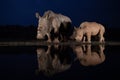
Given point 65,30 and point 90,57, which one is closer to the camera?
point 90,57

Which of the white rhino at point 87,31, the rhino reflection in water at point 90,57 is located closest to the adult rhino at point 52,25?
the white rhino at point 87,31

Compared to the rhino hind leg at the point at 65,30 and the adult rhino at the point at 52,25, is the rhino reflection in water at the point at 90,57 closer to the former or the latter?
the adult rhino at the point at 52,25

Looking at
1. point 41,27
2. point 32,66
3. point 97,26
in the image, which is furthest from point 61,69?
point 97,26

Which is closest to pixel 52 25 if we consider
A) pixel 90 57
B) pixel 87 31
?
pixel 87 31

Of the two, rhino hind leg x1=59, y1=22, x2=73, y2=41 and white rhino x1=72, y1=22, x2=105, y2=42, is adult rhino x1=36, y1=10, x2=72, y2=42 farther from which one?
white rhino x1=72, y1=22, x2=105, y2=42

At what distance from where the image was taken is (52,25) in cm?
920

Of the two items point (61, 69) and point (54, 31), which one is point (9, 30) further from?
point (61, 69)

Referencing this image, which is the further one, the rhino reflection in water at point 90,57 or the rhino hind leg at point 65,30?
the rhino hind leg at point 65,30

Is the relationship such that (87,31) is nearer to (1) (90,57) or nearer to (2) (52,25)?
(2) (52,25)

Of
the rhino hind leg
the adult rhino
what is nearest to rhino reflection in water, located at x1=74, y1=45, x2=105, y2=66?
the adult rhino

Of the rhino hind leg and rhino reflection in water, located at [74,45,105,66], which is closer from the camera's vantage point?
rhino reflection in water, located at [74,45,105,66]

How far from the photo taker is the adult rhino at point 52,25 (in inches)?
348

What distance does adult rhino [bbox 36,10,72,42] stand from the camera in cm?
884

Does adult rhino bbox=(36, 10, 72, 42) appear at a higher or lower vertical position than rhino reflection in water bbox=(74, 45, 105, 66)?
higher
